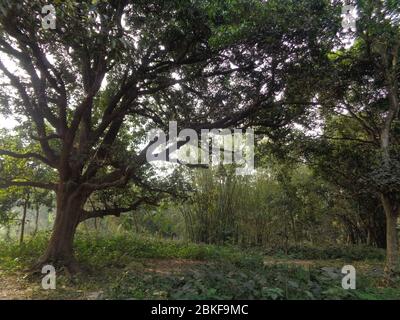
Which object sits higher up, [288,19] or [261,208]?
[288,19]

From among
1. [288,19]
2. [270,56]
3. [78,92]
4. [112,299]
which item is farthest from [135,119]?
[112,299]

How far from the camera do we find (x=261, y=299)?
12.8 ft

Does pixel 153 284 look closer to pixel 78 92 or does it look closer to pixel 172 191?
pixel 172 191

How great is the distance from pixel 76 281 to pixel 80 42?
3727 mm

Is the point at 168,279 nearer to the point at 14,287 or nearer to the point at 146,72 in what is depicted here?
the point at 14,287

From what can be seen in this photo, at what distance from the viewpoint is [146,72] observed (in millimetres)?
6488

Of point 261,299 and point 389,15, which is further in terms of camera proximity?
point 389,15

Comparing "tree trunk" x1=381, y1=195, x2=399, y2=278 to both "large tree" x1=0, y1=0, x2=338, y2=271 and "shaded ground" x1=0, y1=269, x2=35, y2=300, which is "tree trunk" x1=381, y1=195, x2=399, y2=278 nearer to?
"large tree" x1=0, y1=0, x2=338, y2=271

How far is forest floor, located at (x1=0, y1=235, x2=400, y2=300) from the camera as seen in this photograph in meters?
4.11
